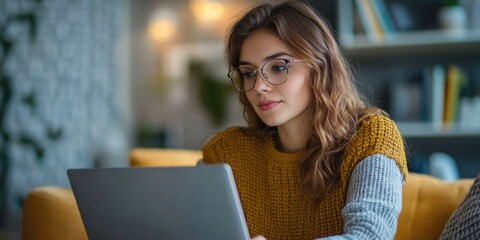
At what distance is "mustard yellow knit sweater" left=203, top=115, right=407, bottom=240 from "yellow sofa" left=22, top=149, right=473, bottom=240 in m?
0.25

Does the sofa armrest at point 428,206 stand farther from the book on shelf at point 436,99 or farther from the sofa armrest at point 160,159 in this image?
the book on shelf at point 436,99

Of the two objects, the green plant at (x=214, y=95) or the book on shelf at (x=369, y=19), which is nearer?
the book on shelf at (x=369, y=19)

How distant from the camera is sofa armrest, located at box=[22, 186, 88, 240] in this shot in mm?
1667

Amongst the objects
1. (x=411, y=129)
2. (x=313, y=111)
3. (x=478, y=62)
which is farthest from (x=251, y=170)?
(x=478, y=62)

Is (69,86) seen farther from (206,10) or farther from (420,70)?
(420,70)

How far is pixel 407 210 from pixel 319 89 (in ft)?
1.36

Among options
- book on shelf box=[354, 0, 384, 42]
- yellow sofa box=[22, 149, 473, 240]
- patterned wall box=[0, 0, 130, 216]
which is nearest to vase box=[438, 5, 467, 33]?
book on shelf box=[354, 0, 384, 42]

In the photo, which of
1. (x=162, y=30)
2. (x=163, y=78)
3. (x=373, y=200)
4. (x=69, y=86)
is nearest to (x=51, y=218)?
(x=373, y=200)

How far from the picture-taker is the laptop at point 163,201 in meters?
1.07

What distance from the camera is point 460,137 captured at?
2779 millimetres

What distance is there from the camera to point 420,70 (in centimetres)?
298

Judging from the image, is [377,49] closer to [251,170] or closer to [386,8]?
[386,8]

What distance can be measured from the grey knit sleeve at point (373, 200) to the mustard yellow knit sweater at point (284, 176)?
0.13 feet

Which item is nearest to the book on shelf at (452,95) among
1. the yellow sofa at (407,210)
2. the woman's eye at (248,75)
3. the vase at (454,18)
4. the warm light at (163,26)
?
the vase at (454,18)
